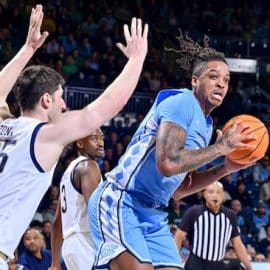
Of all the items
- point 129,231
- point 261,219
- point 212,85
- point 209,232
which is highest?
point 212,85

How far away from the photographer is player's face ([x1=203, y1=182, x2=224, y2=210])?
7.86 m

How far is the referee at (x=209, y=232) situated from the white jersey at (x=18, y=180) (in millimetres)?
4379

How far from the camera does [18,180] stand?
3562mm

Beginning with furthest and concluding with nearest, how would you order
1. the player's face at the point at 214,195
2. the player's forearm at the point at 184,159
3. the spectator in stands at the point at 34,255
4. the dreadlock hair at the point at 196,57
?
the player's face at the point at 214,195 → the spectator in stands at the point at 34,255 → the dreadlock hair at the point at 196,57 → the player's forearm at the point at 184,159

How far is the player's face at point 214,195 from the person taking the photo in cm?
786

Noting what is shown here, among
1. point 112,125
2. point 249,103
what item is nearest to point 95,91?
point 112,125

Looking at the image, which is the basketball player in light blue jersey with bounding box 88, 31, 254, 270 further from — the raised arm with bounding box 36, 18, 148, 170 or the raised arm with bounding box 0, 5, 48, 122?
the raised arm with bounding box 0, 5, 48, 122

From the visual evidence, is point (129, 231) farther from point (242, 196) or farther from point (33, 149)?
point (242, 196)

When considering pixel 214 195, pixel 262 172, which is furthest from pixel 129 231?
pixel 262 172

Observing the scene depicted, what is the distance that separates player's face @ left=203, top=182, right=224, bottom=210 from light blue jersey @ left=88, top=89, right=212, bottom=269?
143 inches

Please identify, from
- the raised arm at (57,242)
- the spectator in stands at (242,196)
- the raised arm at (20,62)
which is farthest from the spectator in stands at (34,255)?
the spectator in stands at (242,196)

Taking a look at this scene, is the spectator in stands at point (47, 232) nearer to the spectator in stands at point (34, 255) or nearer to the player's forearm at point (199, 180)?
the spectator in stands at point (34, 255)

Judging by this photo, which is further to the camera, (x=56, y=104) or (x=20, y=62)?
(x=20, y=62)

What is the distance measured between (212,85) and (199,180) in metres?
0.63
